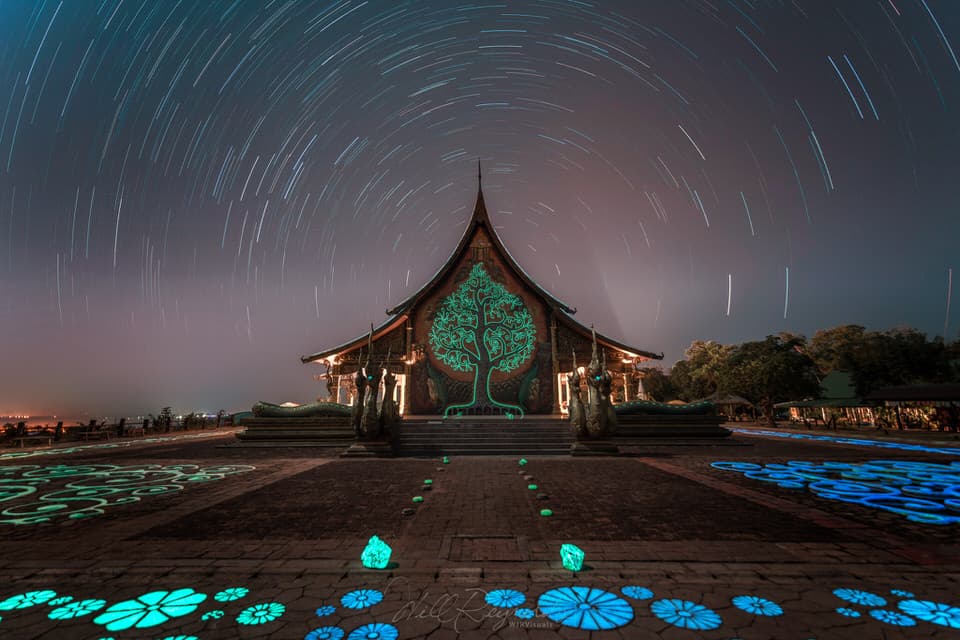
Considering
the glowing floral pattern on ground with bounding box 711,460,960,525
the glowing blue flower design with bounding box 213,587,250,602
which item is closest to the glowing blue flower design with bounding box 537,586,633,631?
the glowing blue flower design with bounding box 213,587,250,602

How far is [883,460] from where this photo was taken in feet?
36.3

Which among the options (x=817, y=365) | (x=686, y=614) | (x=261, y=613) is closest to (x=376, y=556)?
(x=261, y=613)

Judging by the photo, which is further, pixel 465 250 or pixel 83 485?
pixel 465 250

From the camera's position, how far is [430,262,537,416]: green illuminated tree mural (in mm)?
20859

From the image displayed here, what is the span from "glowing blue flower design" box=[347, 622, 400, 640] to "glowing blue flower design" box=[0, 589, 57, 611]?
8.53ft

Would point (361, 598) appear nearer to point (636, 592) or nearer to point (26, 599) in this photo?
point (636, 592)

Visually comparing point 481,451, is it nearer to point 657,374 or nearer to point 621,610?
point 621,610

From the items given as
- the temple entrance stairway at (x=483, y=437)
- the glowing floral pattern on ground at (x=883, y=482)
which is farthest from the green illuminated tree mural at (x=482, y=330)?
the glowing floral pattern on ground at (x=883, y=482)

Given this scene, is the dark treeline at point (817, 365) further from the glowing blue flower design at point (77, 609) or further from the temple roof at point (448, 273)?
the glowing blue flower design at point (77, 609)

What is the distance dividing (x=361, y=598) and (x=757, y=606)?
295 cm

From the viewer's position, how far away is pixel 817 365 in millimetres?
53062

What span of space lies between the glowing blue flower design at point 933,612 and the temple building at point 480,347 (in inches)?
665

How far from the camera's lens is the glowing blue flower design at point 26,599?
2994 mm

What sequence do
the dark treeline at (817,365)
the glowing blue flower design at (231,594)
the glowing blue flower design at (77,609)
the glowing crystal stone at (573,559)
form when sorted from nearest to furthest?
1. the glowing blue flower design at (77,609)
2. the glowing blue flower design at (231,594)
3. the glowing crystal stone at (573,559)
4. the dark treeline at (817,365)
